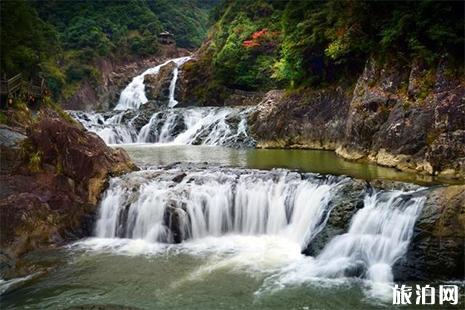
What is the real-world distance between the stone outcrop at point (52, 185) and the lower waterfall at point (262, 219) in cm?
57

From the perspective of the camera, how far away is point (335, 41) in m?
17.3

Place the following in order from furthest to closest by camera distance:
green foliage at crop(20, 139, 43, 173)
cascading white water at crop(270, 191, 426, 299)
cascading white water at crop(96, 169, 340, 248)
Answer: green foliage at crop(20, 139, 43, 173), cascading white water at crop(96, 169, 340, 248), cascading white water at crop(270, 191, 426, 299)

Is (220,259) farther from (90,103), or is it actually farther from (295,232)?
(90,103)

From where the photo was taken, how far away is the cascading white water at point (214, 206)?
11.0 m

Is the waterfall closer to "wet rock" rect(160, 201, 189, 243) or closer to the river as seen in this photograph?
the river

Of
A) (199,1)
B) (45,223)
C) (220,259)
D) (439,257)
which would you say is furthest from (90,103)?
(199,1)

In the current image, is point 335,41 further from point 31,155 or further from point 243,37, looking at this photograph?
point 243,37

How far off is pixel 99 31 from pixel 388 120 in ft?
146

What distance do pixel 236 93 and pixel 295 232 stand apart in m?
24.6

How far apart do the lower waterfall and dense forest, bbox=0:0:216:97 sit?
80.9ft

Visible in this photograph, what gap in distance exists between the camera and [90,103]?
147 feet

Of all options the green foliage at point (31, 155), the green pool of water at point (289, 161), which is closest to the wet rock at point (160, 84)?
the green pool of water at point (289, 161)

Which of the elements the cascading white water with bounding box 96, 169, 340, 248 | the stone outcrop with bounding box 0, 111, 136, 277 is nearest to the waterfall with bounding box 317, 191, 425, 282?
the cascading white water with bounding box 96, 169, 340, 248

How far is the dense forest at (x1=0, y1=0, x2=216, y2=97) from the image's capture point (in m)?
42.7
